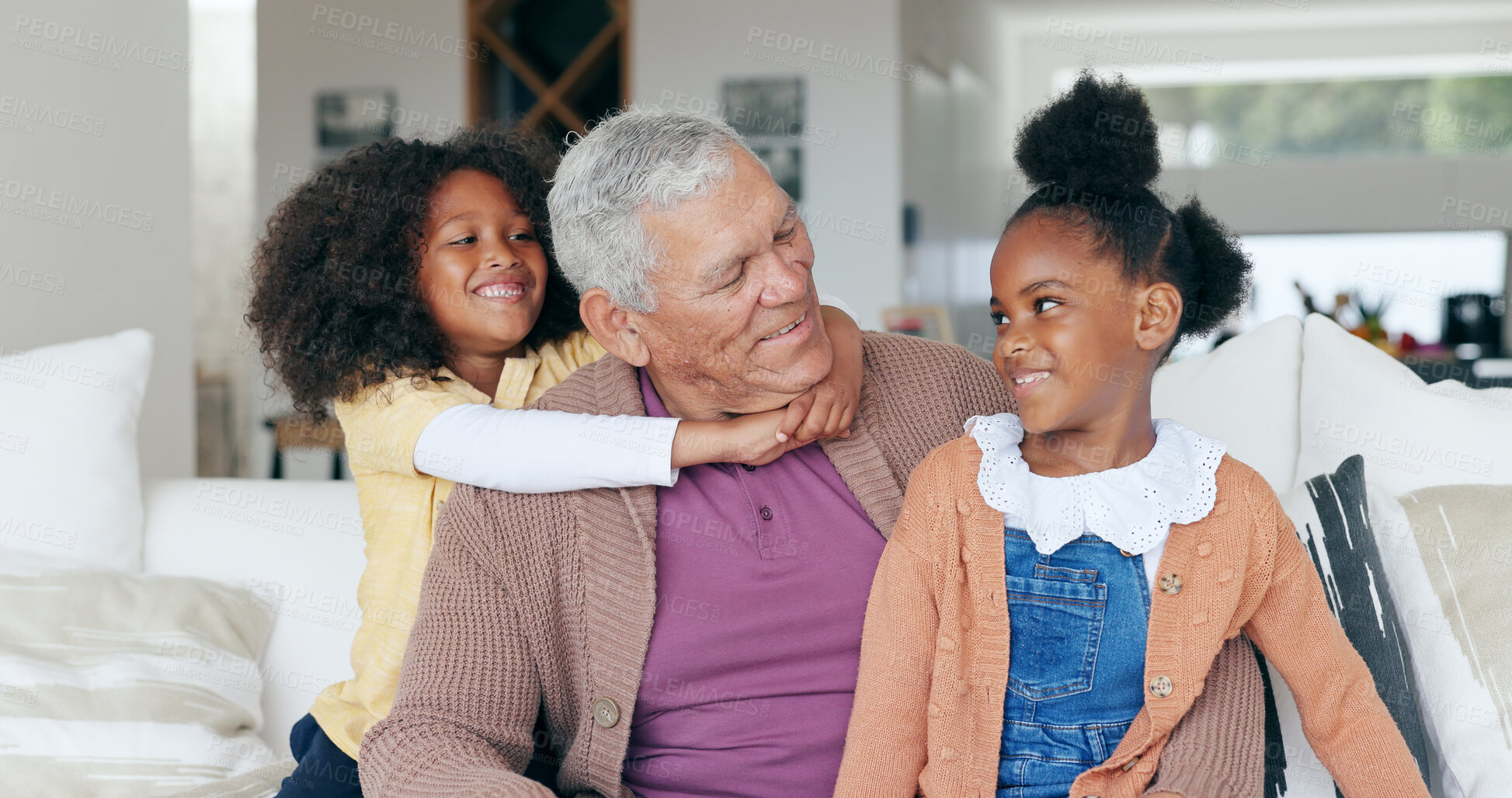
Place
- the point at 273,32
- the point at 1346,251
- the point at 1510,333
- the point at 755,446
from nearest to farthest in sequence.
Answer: the point at 755,446, the point at 273,32, the point at 1510,333, the point at 1346,251

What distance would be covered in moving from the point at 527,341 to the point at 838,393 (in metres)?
0.64

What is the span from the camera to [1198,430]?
1.75 meters

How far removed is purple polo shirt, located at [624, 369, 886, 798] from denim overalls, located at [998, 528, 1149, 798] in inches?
9.2

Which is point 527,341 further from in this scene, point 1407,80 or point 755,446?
point 1407,80

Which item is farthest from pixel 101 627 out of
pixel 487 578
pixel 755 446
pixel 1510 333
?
pixel 1510 333

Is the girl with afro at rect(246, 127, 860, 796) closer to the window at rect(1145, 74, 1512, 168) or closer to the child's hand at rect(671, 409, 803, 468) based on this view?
the child's hand at rect(671, 409, 803, 468)

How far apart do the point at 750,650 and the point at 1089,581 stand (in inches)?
16.2

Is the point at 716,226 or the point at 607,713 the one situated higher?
the point at 716,226

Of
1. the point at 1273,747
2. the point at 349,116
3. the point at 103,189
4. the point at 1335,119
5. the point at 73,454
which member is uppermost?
the point at 1335,119

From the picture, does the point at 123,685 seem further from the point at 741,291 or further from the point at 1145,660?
the point at 1145,660

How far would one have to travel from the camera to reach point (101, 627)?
1.73m

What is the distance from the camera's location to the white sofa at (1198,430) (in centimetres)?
162

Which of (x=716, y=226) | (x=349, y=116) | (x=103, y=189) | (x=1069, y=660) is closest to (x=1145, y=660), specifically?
(x=1069, y=660)

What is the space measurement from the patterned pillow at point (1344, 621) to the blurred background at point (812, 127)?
469 millimetres
